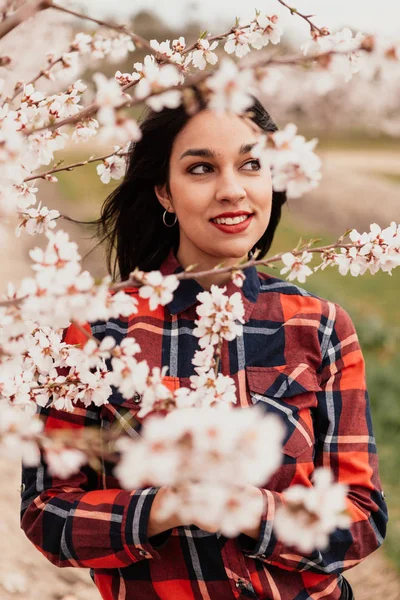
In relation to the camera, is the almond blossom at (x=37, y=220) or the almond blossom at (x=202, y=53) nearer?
the almond blossom at (x=37, y=220)

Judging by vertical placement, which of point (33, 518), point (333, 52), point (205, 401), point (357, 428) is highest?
point (333, 52)

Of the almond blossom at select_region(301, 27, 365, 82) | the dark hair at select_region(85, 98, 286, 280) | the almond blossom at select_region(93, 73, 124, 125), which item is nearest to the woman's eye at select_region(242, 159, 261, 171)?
the dark hair at select_region(85, 98, 286, 280)

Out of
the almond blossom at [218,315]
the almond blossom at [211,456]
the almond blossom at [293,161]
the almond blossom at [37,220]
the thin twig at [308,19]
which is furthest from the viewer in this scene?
the almond blossom at [37,220]

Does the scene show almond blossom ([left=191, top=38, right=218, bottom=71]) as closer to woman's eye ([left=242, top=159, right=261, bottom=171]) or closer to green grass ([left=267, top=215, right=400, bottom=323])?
woman's eye ([left=242, top=159, right=261, bottom=171])

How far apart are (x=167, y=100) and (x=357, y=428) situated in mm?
1240

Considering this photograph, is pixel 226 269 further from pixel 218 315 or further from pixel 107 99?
pixel 107 99

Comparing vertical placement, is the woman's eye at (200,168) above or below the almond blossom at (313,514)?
above

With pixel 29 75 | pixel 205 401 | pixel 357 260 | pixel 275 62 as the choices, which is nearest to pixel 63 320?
pixel 205 401

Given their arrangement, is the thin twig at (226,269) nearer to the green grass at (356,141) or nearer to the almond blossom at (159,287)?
the almond blossom at (159,287)

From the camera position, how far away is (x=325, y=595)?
193cm

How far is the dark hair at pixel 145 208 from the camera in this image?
7.04 ft

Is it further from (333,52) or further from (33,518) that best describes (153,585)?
(333,52)

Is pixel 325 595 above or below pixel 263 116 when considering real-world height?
below

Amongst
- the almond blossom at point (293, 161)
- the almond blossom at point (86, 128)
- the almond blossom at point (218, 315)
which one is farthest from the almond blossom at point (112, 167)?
the almond blossom at point (293, 161)
